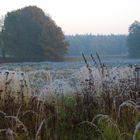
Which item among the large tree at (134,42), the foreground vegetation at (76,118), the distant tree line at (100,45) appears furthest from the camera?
the distant tree line at (100,45)

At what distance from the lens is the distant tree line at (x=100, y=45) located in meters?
120

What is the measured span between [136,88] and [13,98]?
5.90 feet

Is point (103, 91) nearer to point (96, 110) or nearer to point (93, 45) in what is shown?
point (96, 110)

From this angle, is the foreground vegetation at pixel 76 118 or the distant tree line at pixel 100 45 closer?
the foreground vegetation at pixel 76 118

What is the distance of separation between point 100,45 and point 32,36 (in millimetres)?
64770

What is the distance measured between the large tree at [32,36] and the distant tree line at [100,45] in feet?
149

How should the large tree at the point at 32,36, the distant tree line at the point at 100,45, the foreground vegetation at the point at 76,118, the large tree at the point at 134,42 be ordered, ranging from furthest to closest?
1. the distant tree line at the point at 100,45
2. the large tree at the point at 134,42
3. the large tree at the point at 32,36
4. the foreground vegetation at the point at 76,118

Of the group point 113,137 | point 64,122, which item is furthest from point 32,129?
point 113,137

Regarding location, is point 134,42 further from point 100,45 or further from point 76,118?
point 76,118

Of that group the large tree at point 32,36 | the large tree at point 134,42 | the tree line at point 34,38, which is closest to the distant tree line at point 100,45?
the large tree at point 134,42

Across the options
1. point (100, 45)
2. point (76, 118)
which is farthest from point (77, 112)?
point (100, 45)

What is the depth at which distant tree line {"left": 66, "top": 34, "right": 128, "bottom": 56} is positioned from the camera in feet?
394

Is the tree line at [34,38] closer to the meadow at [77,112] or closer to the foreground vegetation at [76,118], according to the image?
the meadow at [77,112]

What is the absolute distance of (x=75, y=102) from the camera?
7707mm
